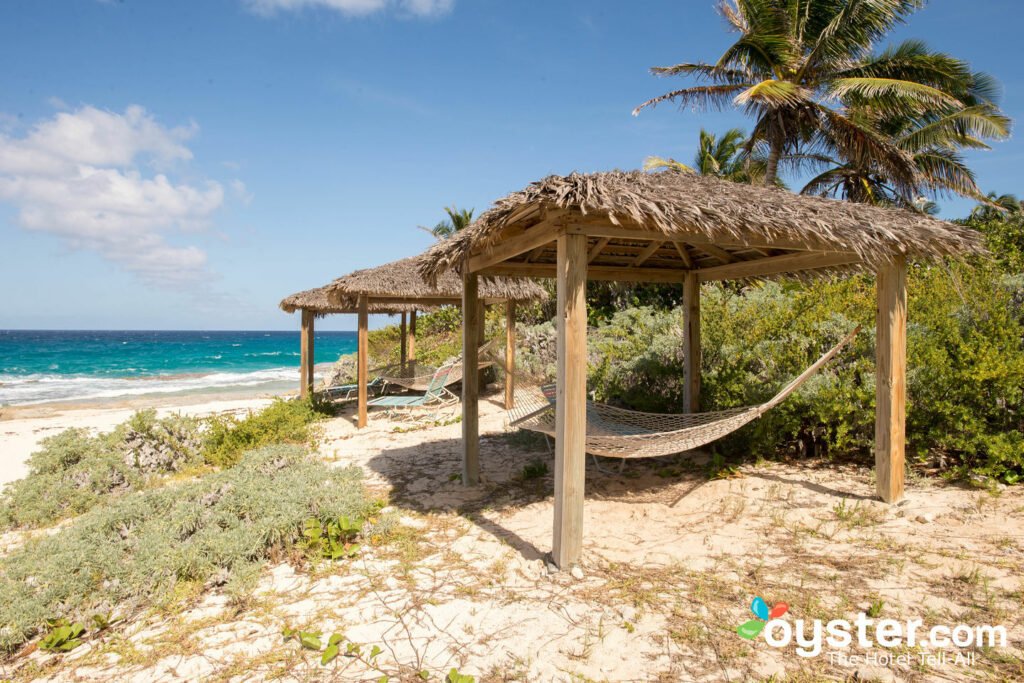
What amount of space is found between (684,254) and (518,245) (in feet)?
6.06

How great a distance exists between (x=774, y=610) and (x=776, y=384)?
8.99 feet

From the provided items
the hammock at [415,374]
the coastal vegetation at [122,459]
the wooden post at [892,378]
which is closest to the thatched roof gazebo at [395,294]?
the hammock at [415,374]

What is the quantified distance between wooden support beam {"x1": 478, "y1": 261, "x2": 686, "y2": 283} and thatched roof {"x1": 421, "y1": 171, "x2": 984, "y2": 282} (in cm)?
29

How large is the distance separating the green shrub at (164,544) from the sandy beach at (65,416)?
305cm

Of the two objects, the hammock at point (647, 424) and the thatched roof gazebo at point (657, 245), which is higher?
the thatched roof gazebo at point (657, 245)

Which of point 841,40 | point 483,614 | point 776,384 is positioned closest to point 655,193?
point 483,614

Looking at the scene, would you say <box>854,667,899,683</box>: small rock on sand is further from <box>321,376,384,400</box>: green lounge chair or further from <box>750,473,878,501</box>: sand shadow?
<box>321,376,384,400</box>: green lounge chair

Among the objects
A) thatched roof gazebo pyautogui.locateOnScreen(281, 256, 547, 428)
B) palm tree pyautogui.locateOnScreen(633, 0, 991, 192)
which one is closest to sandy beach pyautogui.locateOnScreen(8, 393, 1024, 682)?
thatched roof gazebo pyautogui.locateOnScreen(281, 256, 547, 428)

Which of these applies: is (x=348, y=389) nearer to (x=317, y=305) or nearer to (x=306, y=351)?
(x=306, y=351)

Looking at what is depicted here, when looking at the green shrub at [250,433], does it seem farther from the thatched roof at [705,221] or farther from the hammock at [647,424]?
the thatched roof at [705,221]

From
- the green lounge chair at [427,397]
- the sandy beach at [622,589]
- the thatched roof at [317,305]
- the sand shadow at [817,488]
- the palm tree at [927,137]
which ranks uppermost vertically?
the palm tree at [927,137]

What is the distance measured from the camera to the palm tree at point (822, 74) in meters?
9.18

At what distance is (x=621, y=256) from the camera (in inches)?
177

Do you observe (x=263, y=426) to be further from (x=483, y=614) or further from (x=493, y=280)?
(x=483, y=614)
